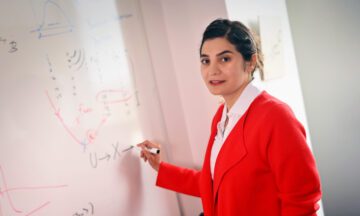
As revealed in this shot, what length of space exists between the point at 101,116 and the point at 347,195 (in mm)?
1727

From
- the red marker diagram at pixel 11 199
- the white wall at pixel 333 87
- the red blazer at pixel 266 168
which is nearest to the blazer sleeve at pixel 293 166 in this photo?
the red blazer at pixel 266 168

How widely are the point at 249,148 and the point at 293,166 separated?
13cm

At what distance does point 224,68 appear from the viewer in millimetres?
887

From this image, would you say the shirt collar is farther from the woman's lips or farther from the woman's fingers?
the woman's fingers

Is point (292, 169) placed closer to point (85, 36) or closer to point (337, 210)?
point (85, 36)

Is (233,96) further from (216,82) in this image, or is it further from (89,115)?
(89,115)

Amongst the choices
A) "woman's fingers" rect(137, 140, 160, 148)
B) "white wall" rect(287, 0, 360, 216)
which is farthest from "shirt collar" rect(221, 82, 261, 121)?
"white wall" rect(287, 0, 360, 216)

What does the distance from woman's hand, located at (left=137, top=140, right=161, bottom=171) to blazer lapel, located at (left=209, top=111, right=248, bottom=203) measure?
27cm

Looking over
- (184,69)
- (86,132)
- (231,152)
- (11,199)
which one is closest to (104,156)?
(86,132)

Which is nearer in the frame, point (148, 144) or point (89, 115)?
point (89, 115)

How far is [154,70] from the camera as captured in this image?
3.78 ft

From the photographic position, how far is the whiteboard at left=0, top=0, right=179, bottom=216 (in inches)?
28.6

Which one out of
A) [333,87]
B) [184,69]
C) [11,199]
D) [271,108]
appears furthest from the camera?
[333,87]

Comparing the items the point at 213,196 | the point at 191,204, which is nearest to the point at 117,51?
the point at 213,196
